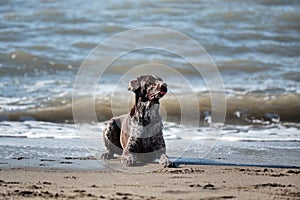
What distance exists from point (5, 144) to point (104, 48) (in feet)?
27.3

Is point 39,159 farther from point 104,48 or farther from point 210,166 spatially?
point 104,48

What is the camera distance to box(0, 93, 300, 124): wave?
9608mm

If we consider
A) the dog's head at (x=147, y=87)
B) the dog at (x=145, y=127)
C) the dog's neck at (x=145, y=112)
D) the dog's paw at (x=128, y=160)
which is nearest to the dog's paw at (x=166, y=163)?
the dog at (x=145, y=127)

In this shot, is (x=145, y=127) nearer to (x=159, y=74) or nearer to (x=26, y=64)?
(x=159, y=74)

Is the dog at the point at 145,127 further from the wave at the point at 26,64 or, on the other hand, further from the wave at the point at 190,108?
the wave at the point at 26,64

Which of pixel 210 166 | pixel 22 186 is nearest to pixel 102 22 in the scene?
pixel 210 166

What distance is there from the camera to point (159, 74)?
12266 mm

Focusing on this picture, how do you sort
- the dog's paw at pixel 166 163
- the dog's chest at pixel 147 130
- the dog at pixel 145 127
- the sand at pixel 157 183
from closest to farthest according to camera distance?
the sand at pixel 157 183, the dog's paw at pixel 166 163, the dog at pixel 145 127, the dog's chest at pixel 147 130

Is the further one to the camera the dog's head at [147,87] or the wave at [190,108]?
the wave at [190,108]

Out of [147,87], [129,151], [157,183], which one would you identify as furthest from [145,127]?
[157,183]

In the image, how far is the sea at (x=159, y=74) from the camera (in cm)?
718

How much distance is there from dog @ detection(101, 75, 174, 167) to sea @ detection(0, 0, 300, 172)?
0.97 ft

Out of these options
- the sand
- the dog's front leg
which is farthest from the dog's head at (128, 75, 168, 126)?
the sand

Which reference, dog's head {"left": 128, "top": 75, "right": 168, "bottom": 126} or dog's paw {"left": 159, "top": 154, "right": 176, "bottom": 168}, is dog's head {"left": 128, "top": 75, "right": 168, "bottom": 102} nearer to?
dog's head {"left": 128, "top": 75, "right": 168, "bottom": 126}
